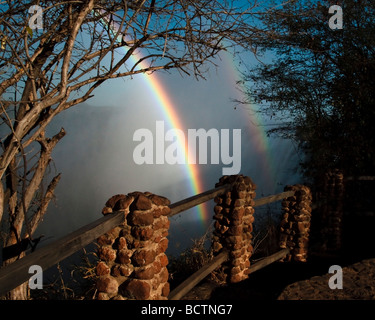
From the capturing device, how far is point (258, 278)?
516 centimetres

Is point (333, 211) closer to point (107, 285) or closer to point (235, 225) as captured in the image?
point (235, 225)

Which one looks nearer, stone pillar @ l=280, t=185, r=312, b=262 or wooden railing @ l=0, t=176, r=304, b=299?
wooden railing @ l=0, t=176, r=304, b=299

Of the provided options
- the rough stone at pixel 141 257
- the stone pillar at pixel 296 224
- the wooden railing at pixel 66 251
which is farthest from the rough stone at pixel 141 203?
the stone pillar at pixel 296 224

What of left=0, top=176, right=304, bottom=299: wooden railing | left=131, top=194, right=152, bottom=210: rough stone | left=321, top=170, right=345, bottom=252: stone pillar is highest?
left=131, top=194, right=152, bottom=210: rough stone

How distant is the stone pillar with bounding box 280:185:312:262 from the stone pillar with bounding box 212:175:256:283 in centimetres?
174

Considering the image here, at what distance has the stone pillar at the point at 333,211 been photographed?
7.56 metres

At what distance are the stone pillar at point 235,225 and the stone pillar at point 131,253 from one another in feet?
5.97

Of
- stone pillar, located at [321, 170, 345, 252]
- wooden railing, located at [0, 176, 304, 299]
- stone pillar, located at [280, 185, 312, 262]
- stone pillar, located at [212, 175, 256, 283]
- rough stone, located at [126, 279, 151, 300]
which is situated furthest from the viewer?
stone pillar, located at [321, 170, 345, 252]

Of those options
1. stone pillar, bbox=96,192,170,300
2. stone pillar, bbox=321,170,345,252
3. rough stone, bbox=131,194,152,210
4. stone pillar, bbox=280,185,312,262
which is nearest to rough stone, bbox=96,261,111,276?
stone pillar, bbox=96,192,170,300

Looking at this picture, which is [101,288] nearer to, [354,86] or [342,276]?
[342,276]

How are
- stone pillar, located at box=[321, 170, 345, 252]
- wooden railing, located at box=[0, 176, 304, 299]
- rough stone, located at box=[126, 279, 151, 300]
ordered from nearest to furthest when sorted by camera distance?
wooden railing, located at box=[0, 176, 304, 299] < rough stone, located at box=[126, 279, 151, 300] < stone pillar, located at box=[321, 170, 345, 252]

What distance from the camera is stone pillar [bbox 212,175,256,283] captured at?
458 cm

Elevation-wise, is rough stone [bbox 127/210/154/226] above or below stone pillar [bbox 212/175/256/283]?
above

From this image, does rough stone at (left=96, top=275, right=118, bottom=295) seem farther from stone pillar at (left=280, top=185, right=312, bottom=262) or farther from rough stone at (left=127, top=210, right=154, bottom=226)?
stone pillar at (left=280, top=185, right=312, bottom=262)
